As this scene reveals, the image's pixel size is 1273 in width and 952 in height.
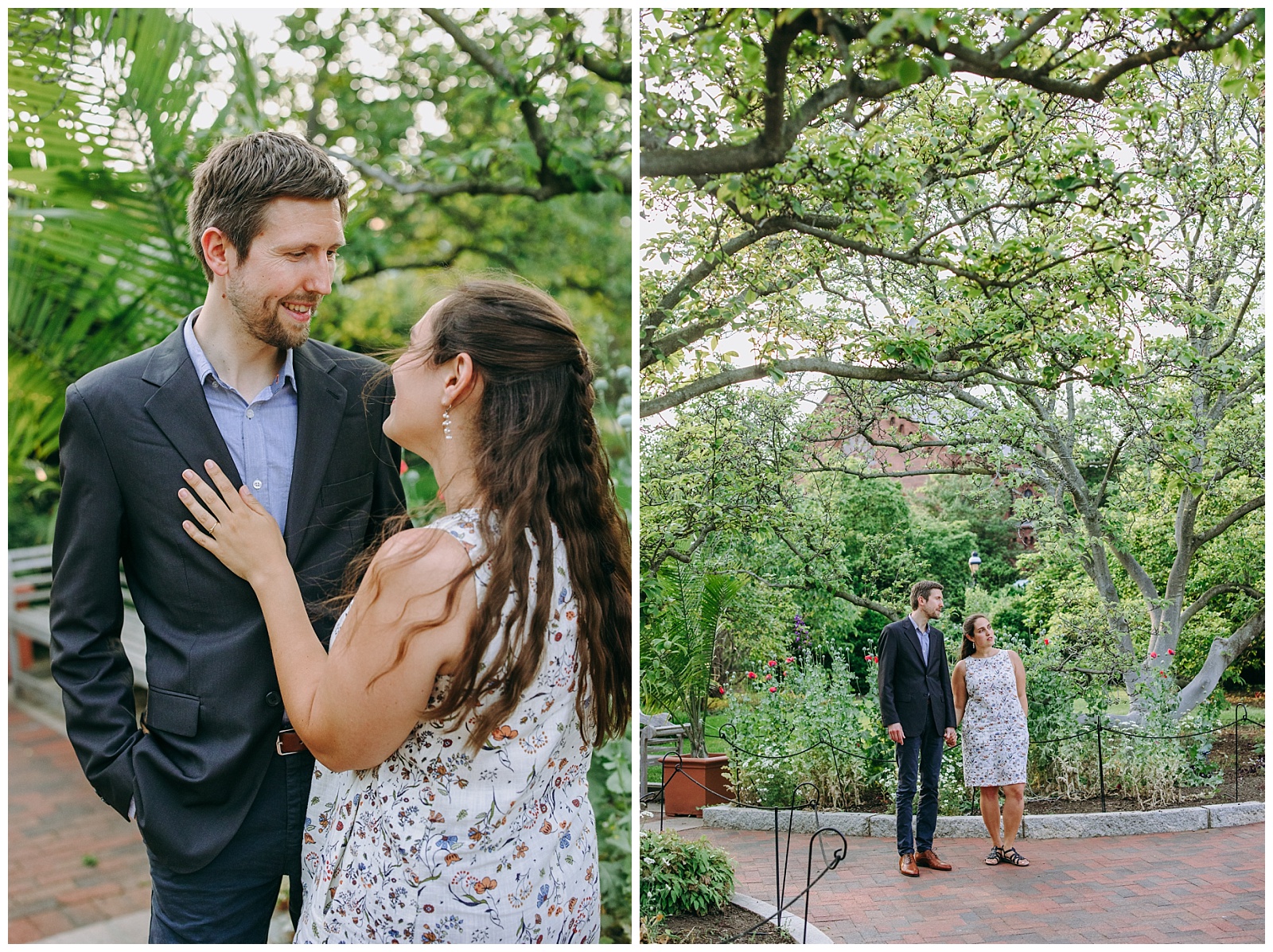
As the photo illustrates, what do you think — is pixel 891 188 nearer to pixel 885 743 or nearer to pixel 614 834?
pixel 885 743

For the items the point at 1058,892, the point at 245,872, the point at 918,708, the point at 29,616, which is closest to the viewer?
the point at 245,872

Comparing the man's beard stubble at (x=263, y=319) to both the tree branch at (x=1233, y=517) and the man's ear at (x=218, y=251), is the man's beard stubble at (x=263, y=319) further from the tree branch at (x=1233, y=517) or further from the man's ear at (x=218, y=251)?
the tree branch at (x=1233, y=517)

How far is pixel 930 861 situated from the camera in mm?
2395

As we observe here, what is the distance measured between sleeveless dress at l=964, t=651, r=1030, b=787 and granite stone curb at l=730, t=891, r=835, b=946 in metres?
0.54

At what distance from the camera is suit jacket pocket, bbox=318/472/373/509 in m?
1.70

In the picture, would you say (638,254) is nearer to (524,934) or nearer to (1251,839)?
(524,934)

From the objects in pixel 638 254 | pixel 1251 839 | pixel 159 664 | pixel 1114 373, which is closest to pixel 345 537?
pixel 159 664

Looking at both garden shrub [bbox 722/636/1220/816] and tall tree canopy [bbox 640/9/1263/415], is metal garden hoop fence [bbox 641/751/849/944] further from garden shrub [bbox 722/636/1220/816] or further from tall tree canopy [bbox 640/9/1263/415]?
tall tree canopy [bbox 640/9/1263/415]

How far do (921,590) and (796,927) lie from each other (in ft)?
2.98

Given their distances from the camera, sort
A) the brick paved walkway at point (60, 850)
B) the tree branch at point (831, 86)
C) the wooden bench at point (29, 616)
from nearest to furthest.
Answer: the tree branch at point (831, 86), the brick paved walkway at point (60, 850), the wooden bench at point (29, 616)

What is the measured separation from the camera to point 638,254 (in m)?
2.29

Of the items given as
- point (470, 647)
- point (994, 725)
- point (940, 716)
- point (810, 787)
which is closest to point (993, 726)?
point (994, 725)

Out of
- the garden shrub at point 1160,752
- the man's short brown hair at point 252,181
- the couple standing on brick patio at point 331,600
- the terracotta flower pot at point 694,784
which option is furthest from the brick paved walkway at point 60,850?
the garden shrub at point 1160,752

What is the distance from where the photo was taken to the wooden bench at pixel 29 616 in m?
3.45
